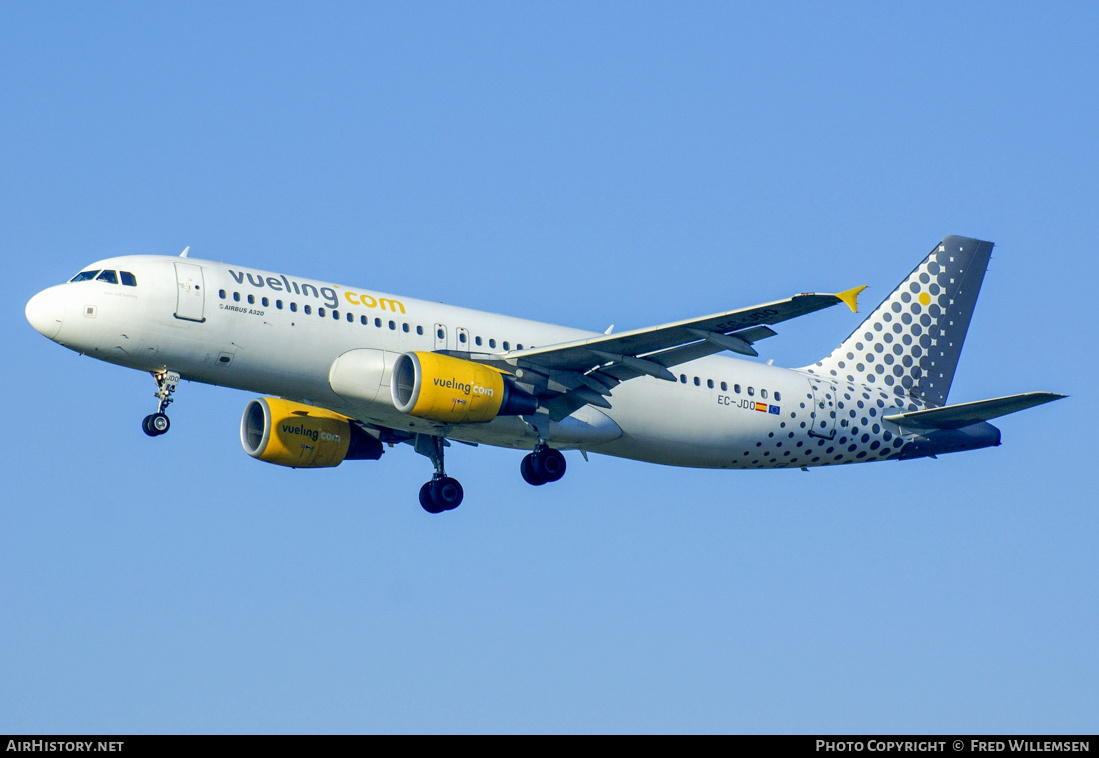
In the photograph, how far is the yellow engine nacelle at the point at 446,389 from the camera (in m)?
33.1

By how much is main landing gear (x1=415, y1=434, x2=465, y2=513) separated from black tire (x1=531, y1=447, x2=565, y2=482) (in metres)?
3.36

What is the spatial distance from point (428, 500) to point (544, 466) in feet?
14.2

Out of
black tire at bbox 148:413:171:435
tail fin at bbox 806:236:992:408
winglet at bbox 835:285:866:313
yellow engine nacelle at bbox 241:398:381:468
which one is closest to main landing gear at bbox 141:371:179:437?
black tire at bbox 148:413:171:435

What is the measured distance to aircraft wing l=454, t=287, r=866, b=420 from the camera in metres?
32.0

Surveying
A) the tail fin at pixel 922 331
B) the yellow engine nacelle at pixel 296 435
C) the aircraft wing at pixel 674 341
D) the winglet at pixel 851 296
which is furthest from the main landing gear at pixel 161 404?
the tail fin at pixel 922 331

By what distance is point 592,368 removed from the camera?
3569 cm

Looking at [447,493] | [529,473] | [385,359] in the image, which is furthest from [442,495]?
[385,359]

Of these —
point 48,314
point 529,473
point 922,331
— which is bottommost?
point 529,473

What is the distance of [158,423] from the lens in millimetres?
33312

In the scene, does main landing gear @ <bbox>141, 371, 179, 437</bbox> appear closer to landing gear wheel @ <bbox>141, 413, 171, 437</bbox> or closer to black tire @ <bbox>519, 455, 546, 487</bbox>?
landing gear wheel @ <bbox>141, 413, 171, 437</bbox>

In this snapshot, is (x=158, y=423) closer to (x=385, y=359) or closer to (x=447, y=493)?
(x=385, y=359)

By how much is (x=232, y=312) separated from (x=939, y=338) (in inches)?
850
